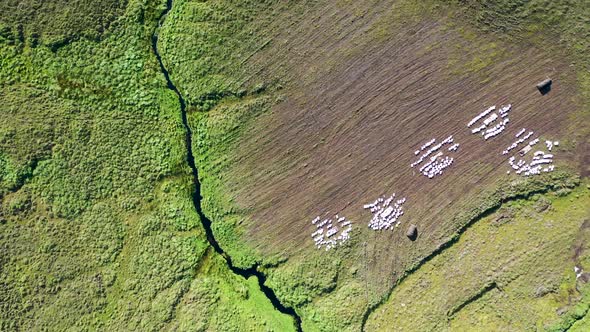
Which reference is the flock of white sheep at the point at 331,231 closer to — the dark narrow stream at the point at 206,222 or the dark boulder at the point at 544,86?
the dark narrow stream at the point at 206,222

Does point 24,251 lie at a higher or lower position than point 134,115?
lower

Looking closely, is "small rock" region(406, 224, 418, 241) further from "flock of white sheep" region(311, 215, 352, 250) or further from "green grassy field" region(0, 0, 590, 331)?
"flock of white sheep" region(311, 215, 352, 250)

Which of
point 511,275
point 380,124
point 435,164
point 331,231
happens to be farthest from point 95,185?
point 511,275

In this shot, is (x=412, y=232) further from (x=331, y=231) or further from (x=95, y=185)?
(x=95, y=185)

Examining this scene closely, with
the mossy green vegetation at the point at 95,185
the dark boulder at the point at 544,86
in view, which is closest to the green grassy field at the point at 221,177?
the mossy green vegetation at the point at 95,185

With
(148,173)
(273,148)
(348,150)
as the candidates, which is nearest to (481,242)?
(348,150)

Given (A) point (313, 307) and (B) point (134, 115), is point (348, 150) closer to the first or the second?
(A) point (313, 307)
